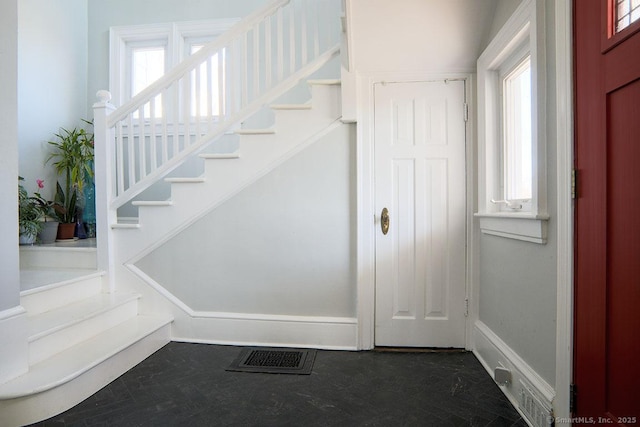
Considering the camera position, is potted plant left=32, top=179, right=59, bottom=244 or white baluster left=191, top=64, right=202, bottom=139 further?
potted plant left=32, top=179, right=59, bottom=244

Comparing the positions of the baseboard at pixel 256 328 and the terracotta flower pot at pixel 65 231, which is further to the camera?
the terracotta flower pot at pixel 65 231

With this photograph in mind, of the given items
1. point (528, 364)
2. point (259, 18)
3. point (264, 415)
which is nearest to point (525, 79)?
point (528, 364)

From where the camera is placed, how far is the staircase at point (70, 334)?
163 cm

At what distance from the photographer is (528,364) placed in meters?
1.67

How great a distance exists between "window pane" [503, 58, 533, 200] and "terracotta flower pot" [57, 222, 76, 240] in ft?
13.4

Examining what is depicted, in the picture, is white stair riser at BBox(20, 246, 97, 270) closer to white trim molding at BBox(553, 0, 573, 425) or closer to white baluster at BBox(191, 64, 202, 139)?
white baluster at BBox(191, 64, 202, 139)

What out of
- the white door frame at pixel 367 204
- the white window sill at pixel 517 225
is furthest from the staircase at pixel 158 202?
the white window sill at pixel 517 225

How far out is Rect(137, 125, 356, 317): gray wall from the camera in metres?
2.48

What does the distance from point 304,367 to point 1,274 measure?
1.77 metres

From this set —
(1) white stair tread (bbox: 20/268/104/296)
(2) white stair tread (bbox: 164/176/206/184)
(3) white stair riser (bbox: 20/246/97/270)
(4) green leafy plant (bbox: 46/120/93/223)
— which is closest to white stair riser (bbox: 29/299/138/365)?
(1) white stair tread (bbox: 20/268/104/296)

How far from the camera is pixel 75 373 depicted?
1.74 metres

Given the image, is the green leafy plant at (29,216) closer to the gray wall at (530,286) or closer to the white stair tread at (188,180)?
the white stair tread at (188,180)

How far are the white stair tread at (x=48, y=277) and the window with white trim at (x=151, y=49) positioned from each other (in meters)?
2.11

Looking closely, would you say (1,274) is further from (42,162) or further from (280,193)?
(42,162)
